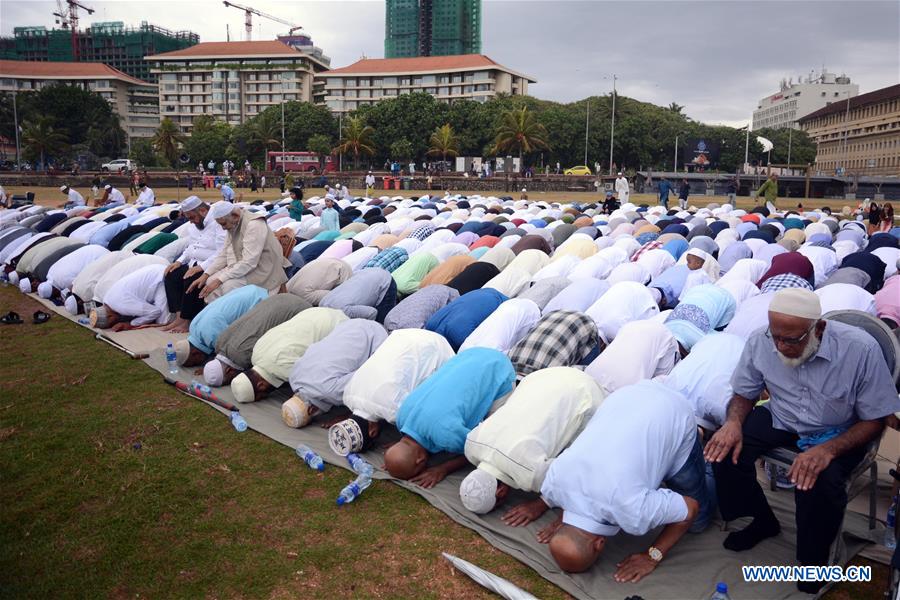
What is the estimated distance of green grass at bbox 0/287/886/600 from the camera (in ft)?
9.93

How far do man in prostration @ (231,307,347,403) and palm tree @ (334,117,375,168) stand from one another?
158 feet

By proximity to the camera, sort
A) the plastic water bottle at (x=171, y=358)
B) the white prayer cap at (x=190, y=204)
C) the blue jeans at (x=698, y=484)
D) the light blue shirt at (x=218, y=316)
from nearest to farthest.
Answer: the blue jeans at (x=698, y=484) → the light blue shirt at (x=218, y=316) → the plastic water bottle at (x=171, y=358) → the white prayer cap at (x=190, y=204)

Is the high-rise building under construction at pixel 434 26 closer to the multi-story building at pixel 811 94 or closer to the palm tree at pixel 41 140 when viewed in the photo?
the multi-story building at pixel 811 94

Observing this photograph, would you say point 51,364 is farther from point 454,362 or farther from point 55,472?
point 454,362

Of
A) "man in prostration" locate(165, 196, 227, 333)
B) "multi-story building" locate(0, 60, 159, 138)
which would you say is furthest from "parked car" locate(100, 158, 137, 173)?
"man in prostration" locate(165, 196, 227, 333)

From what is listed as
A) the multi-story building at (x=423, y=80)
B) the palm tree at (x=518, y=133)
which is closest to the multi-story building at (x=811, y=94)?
the multi-story building at (x=423, y=80)

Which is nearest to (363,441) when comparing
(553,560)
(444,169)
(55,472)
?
(553,560)

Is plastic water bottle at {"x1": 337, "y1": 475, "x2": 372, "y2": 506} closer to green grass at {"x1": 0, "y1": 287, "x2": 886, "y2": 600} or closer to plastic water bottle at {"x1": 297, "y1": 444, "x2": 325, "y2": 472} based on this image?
green grass at {"x1": 0, "y1": 287, "x2": 886, "y2": 600}

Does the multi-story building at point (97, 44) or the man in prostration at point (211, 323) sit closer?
the man in prostration at point (211, 323)

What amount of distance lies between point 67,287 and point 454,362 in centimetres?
676

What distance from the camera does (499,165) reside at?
2111 inches

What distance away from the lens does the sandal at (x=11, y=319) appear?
25.5 feet

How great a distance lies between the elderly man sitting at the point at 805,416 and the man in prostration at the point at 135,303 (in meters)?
6.18

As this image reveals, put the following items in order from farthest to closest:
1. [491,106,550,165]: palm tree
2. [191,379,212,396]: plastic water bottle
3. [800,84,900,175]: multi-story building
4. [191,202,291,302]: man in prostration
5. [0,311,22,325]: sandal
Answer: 1. [800,84,900,175]: multi-story building
2. [491,106,550,165]: palm tree
3. [0,311,22,325]: sandal
4. [191,202,291,302]: man in prostration
5. [191,379,212,396]: plastic water bottle
